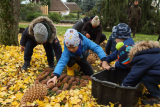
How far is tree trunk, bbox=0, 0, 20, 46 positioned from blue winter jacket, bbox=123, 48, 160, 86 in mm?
3713

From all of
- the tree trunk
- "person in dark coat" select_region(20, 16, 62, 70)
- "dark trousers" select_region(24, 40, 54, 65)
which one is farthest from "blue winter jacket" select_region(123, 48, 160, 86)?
the tree trunk

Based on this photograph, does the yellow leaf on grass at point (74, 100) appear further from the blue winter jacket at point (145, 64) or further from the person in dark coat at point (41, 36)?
the person in dark coat at point (41, 36)

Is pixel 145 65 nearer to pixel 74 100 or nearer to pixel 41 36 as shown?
pixel 74 100

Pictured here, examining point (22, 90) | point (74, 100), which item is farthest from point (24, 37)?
point (74, 100)

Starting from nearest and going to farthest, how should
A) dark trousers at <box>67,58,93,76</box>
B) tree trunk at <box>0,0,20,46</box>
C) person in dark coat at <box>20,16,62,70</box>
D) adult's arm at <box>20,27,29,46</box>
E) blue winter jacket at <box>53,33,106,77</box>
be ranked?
1. blue winter jacket at <box>53,33,106,77</box>
2. person in dark coat at <box>20,16,62,70</box>
3. dark trousers at <box>67,58,93,76</box>
4. adult's arm at <box>20,27,29,46</box>
5. tree trunk at <box>0,0,20,46</box>

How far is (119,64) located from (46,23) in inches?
53.2

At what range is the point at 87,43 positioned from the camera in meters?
2.31

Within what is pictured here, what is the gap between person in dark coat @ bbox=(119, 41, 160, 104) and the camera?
1.67 meters

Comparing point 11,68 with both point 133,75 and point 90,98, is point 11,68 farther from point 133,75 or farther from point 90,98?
Result: point 133,75

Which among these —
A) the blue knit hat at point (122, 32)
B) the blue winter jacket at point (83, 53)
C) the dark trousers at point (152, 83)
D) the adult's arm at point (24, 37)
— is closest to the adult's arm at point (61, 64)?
the blue winter jacket at point (83, 53)

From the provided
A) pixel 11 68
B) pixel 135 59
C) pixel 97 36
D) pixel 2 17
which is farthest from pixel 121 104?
pixel 2 17

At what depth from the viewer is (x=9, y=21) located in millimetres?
4246

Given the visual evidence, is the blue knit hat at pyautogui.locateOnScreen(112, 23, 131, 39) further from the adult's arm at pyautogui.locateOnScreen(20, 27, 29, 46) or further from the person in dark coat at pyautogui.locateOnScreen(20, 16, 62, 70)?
the adult's arm at pyautogui.locateOnScreen(20, 27, 29, 46)

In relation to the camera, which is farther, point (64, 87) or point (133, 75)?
point (64, 87)
